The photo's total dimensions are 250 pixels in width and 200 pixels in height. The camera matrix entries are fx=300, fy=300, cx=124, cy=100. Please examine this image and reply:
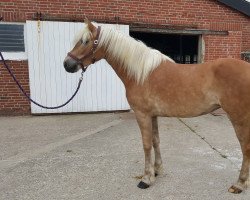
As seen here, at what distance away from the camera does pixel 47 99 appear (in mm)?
8344

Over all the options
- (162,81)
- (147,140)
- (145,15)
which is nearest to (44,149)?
(147,140)

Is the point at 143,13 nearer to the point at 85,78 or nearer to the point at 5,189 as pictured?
the point at 85,78

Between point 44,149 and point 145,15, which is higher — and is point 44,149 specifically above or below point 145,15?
below

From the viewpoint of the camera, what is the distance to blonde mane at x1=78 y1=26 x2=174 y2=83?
387 centimetres

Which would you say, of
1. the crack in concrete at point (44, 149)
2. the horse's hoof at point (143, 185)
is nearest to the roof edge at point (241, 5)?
the crack in concrete at point (44, 149)

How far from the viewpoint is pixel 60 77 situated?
840 cm

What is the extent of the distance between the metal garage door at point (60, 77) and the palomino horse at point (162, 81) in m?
4.56

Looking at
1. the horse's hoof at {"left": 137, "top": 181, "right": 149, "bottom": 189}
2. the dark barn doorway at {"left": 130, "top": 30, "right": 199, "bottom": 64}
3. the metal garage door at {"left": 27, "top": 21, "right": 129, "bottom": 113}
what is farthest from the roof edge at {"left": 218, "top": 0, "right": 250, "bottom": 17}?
the horse's hoof at {"left": 137, "top": 181, "right": 149, "bottom": 189}

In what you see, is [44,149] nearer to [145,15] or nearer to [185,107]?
[185,107]

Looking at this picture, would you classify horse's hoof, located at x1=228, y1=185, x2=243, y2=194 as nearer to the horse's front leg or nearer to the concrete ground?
the concrete ground

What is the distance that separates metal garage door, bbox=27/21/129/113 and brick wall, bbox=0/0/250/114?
30 centimetres

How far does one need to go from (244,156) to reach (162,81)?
4.51 ft

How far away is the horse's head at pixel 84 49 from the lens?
150 inches

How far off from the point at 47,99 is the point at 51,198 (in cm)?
491
